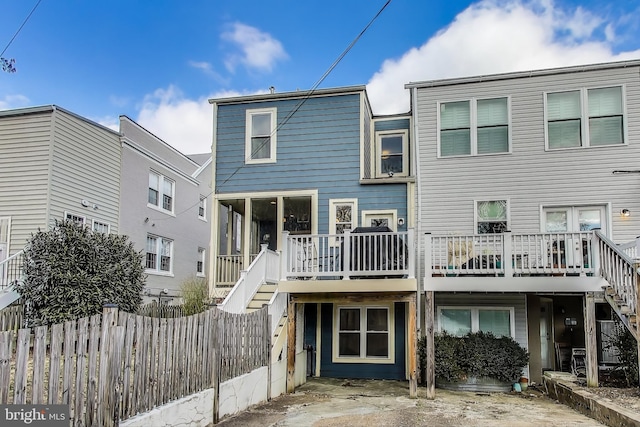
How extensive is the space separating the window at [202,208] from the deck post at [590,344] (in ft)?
51.8

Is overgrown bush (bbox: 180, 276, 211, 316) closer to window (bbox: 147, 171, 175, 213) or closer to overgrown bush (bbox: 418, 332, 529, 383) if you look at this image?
window (bbox: 147, 171, 175, 213)

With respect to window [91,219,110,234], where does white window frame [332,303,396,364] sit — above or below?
below

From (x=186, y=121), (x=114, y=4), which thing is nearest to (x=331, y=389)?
(x=114, y=4)

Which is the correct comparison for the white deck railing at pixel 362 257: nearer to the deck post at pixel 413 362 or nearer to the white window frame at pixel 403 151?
the deck post at pixel 413 362

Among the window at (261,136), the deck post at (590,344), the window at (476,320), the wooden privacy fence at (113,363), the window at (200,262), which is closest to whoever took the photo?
the wooden privacy fence at (113,363)

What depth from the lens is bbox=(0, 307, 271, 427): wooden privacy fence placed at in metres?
4.40

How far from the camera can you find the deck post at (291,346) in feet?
34.8

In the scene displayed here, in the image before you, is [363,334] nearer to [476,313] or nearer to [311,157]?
[476,313]

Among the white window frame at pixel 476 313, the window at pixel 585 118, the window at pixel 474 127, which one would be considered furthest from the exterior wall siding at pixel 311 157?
the window at pixel 585 118

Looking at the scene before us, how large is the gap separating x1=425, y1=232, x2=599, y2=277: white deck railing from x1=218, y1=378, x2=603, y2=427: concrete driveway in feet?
8.04

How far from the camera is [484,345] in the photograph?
11211 mm

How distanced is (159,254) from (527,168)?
12.7 m

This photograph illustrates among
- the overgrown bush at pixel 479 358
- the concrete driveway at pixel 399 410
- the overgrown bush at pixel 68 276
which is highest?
the overgrown bush at pixel 68 276

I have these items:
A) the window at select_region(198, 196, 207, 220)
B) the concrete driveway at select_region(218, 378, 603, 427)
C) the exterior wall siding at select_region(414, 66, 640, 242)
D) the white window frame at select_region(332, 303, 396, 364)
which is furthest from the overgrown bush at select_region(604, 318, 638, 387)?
the window at select_region(198, 196, 207, 220)
